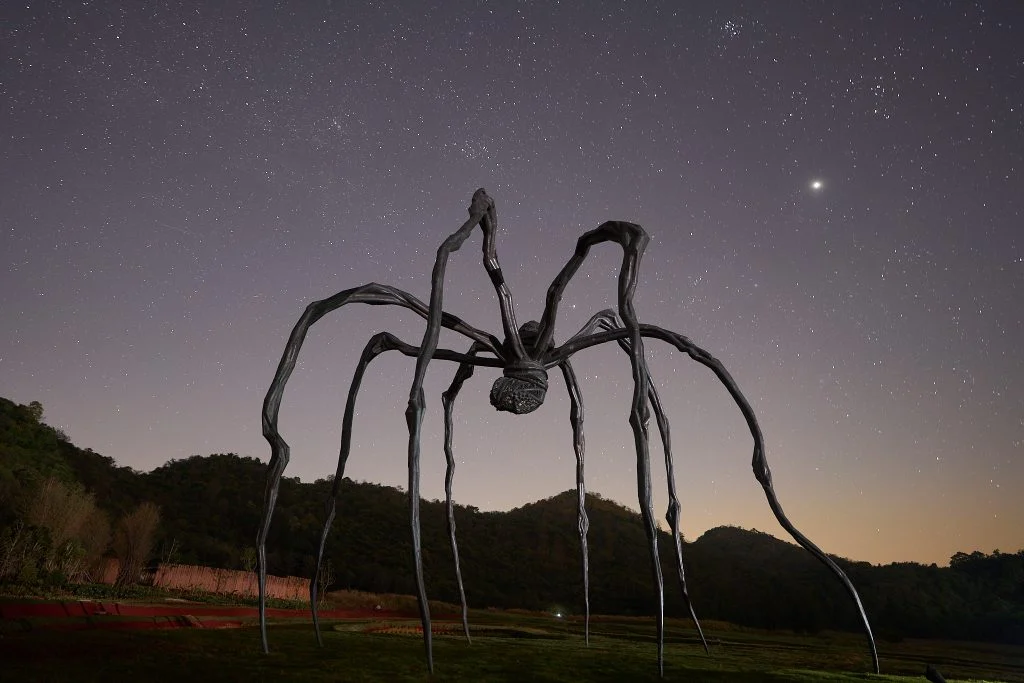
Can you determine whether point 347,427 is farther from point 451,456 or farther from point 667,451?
point 667,451

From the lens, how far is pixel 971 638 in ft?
80.5

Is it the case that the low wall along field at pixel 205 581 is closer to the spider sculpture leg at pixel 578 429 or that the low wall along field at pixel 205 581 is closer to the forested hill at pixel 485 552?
the forested hill at pixel 485 552

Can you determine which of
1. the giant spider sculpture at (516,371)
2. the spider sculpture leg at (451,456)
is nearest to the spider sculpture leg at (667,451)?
the giant spider sculpture at (516,371)

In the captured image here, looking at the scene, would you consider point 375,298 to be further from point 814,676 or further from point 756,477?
point 814,676

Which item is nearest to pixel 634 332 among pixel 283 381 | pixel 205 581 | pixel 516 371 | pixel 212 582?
pixel 516 371

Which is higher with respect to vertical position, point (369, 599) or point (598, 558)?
point (598, 558)

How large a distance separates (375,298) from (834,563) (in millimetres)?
3897

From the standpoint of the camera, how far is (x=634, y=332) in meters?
4.32

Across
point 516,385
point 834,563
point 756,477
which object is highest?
point 516,385

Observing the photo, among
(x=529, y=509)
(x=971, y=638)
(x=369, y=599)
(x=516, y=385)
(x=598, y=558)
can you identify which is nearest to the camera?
(x=516, y=385)

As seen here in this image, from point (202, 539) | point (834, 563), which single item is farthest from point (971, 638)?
point (202, 539)

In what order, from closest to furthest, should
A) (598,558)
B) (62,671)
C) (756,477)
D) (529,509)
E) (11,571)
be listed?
(62,671) < (756,477) < (11,571) < (598,558) < (529,509)

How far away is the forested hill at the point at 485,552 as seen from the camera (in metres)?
28.8

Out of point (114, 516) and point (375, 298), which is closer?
point (375, 298)
